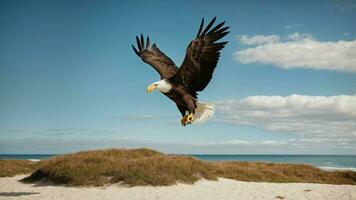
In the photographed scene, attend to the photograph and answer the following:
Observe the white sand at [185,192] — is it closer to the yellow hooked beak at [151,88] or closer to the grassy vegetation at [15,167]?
the grassy vegetation at [15,167]

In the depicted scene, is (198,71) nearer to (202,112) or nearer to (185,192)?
(202,112)

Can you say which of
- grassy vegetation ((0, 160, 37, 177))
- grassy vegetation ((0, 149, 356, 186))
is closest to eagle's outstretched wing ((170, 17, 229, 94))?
grassy vegetation ((0, 149, 356, 186))

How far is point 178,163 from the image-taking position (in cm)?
2072

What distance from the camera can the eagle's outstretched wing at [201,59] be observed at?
9.75 metres

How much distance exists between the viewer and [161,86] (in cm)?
883

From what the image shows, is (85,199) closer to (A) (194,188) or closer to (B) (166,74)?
(A) (194,188)

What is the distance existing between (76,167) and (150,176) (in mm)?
3646

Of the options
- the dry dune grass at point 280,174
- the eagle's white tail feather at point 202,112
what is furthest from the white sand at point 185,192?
the eagle's white tail feather at point 202,112

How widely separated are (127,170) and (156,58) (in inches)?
304

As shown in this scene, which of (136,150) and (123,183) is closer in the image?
(123,183)

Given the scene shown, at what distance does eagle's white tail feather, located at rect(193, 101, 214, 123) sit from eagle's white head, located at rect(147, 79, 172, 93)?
4.78ft

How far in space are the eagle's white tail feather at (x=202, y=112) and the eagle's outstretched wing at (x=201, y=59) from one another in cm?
48

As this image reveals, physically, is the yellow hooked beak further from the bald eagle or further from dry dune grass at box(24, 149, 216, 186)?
dry dune grass at box(24, 149, 216, 186)

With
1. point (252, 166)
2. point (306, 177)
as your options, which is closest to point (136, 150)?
point (252, 166)
